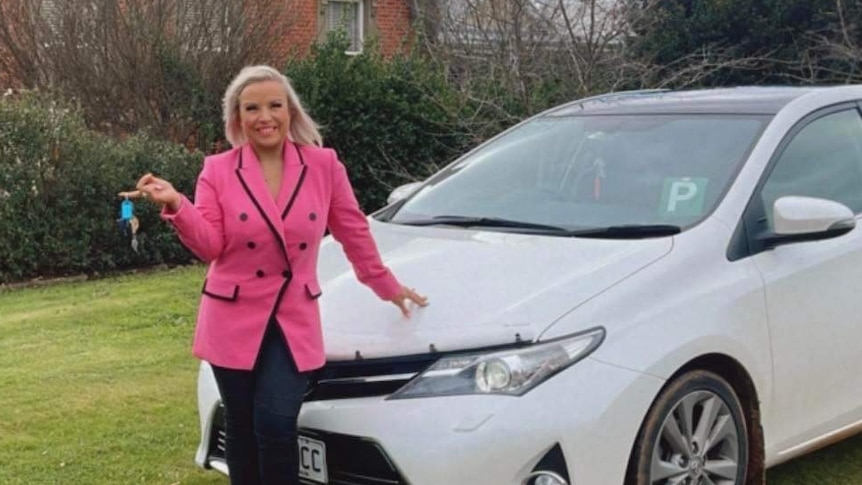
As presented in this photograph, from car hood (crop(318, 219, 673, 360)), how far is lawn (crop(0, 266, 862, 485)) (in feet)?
4.45

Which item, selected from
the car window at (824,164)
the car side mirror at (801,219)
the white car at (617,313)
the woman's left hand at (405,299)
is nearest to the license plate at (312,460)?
the white car at (617,313)

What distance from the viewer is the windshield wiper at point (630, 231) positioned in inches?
154

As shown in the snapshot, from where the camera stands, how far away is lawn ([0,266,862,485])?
469 centimetres

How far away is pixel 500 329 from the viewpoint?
11.1 ft

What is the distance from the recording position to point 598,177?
4469 mm

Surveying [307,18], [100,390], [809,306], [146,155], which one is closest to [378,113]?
[146,155]

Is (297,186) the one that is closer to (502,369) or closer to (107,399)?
(502,369)

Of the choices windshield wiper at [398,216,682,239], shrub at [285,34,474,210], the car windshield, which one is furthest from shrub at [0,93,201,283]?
windshield wiper at [398,216,682,239]

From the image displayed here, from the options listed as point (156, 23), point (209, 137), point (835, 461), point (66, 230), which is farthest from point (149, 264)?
point (835, 461)

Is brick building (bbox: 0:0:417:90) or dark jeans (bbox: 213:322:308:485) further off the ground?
brick building (bbox: 0:0:417:90)

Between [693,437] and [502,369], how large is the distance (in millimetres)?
822

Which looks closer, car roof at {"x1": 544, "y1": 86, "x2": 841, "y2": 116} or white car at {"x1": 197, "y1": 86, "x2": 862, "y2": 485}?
white car at {"x1": 197, "y1": 86, "x2": 862, "y2": 485}

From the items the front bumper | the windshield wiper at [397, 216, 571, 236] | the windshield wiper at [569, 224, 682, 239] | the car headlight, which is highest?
the windshield wiper at [569, 224, 682, 239]

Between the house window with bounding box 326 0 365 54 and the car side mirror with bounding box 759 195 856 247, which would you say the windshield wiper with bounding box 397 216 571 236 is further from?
the house window with bounding box 326 0 365 54
